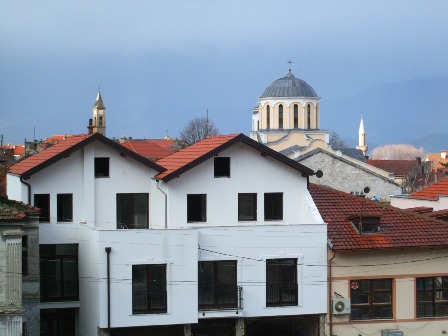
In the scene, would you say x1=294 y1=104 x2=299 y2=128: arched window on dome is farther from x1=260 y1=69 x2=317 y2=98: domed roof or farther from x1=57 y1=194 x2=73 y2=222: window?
x1=57 y1=194 x2=73 y2=222: window

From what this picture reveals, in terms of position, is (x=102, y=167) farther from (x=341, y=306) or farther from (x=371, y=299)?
(x=371, y=299)

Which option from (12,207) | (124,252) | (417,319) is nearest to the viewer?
(12,207)

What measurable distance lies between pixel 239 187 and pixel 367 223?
5025 millimetres

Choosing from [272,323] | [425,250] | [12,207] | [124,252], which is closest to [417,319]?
[425,250]

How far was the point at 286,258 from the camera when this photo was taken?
39.9 metres

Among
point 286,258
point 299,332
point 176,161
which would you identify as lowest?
point 299,332

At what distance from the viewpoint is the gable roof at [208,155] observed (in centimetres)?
4038

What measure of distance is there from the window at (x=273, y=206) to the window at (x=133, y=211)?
4.56m

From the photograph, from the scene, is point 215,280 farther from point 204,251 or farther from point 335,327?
point 335,327

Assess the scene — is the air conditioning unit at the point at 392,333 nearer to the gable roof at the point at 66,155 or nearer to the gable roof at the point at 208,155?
the gable roof at the point at 208,155

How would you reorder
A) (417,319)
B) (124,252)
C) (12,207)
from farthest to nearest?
(417,319)
(124,252)
(12,207)

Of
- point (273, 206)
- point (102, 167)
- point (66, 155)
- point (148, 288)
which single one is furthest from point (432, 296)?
point (66, 155)

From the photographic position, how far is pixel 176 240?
38031mm

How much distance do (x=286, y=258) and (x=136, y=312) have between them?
589 cm
